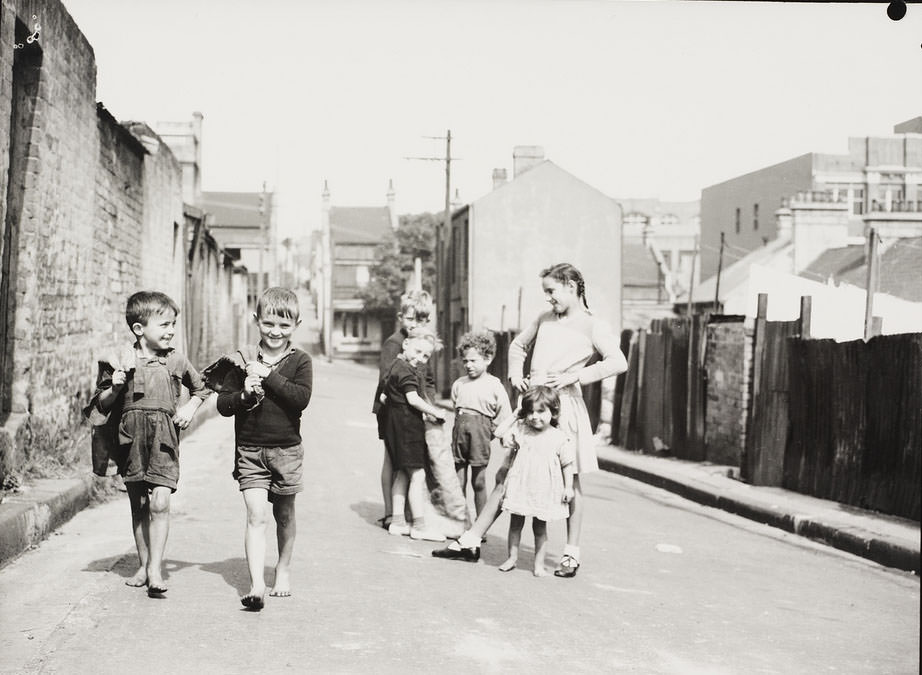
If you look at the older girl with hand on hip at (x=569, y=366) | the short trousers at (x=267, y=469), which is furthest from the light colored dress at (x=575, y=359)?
the short trousers at (x=267, y=469)

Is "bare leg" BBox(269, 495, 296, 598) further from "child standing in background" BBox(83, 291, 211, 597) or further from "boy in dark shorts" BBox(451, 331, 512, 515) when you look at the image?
"boy in dark shorts" BBox(451, 331, 512, 515)

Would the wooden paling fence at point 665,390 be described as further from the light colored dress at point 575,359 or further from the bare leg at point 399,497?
the light colored dress at point 575,359

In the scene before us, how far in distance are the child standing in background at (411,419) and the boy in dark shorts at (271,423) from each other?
2206 mm

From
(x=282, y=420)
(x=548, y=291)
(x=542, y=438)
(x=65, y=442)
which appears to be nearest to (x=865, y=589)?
(x=542, y=438)

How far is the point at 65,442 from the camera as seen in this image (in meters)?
9.08

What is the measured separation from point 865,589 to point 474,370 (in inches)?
118

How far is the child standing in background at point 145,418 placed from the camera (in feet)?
17.7

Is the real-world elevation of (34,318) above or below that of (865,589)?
above

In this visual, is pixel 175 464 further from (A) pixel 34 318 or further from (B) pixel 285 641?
(A) pixel 34 318

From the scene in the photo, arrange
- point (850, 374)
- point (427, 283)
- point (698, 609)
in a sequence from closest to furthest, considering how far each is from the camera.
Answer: point (698, 609), point (850, 374), point (427, 283)

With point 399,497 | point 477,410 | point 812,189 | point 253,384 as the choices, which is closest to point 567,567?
A: point 477,410

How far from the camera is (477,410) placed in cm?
776

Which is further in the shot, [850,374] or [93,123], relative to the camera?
[93,123]

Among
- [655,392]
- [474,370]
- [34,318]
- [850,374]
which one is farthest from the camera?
[655,392]
